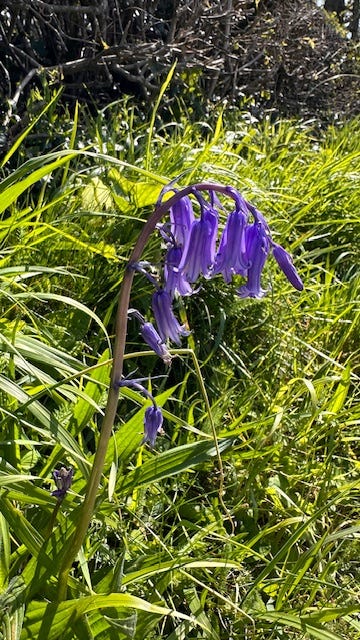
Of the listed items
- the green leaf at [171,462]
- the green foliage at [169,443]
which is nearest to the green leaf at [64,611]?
the green foliage at [169,443]

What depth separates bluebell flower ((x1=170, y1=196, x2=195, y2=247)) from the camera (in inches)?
47.1

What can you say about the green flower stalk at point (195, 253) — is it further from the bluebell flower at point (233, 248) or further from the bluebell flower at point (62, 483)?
the bluebell flower at point (62, 483)

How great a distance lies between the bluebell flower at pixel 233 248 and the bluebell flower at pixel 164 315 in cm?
10

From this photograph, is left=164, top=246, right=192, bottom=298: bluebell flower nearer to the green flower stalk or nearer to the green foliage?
the green flower stalk

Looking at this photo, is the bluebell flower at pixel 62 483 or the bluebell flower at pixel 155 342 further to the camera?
the bluebell flower at pixel 62 483

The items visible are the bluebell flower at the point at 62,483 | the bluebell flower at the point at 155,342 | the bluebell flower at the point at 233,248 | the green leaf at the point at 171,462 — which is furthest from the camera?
the green leaf at the point at 171,462

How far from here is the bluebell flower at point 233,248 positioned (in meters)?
1.16

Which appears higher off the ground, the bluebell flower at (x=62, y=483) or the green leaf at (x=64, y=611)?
the bluebell flower at (x=62, y=483)

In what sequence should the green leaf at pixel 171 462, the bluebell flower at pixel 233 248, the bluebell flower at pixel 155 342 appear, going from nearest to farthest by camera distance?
1. the bluebell flower at pixel 233 248
2. the bluebell flower at pixel 155 342
3. the green leaf at pixel 171 462

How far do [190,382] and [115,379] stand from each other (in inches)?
50.6

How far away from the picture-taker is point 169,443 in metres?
2.18

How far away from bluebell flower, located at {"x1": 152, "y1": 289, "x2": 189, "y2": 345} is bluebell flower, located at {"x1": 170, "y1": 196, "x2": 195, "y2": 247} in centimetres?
9

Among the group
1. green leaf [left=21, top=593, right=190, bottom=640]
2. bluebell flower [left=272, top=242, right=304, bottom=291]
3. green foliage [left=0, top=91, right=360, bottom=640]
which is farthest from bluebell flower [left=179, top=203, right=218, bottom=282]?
green leaf [left=21, top=593, right=190, bottom=640]

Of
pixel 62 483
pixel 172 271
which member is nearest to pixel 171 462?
pixel 62 483
